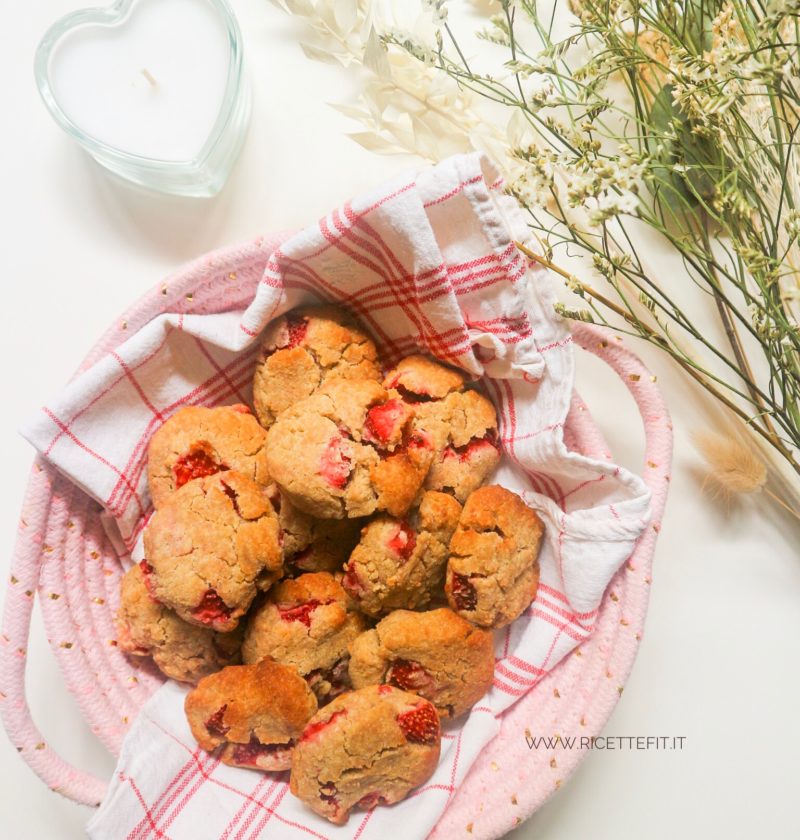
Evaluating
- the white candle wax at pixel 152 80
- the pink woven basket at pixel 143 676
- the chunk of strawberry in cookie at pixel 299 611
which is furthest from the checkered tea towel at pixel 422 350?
the white candle wax at pixel 152 80

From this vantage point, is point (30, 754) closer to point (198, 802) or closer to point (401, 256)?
point (198, 802)

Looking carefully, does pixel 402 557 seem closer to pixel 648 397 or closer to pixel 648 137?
pixel 648 397

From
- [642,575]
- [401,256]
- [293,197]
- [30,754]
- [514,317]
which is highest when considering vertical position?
[293,197]

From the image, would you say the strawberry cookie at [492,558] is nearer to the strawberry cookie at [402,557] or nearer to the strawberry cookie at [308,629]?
the strawberry cookie at [402,557]

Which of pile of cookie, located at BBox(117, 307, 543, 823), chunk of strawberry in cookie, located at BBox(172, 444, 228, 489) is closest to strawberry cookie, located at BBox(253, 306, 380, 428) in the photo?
pile of cookie, located at BBox(117, 307, 543, 823)

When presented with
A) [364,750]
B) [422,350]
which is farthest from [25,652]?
[422,350]

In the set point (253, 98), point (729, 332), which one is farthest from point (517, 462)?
A: point (253, 98)
